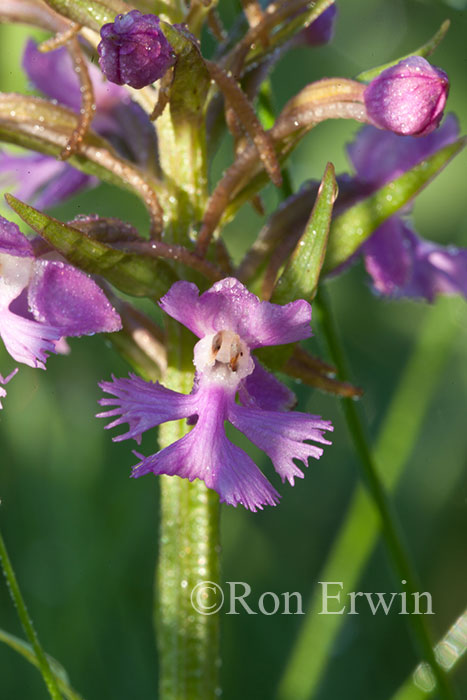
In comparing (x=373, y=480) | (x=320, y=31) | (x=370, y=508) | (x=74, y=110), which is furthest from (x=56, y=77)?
(x=370, y=508)

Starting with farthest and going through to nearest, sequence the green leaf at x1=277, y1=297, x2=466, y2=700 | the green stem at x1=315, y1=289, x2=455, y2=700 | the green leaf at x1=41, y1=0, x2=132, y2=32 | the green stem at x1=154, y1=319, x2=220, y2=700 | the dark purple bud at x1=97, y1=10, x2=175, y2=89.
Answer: the green leaf at x1=277, y1=297, x2=466, y2=700 → the green stem at x1=315, y1=289, x2=455, y2=700 → the green stem at x1=154, y1=319, x2=220, y2=700 → the green leaf at x1=41, y1=0, x2=132, y2=32 → the dark purple bud at x1=97, y1=10, x2=175, y2=89

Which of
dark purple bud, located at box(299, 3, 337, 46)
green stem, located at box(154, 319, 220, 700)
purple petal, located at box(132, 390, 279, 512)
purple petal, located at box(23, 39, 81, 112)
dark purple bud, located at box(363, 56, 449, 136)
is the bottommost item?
green stem, located at box(154, 319, 220, 700)

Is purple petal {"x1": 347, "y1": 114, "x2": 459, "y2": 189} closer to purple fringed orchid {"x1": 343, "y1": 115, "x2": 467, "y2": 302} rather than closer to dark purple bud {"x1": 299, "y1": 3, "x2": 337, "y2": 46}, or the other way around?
purple fringed orchid {"x1": 343, "y1": 115, "x2": 467, "y2": 302}

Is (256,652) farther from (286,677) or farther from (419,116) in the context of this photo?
(419,116)

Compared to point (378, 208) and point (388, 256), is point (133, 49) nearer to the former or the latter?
point (378, 208)

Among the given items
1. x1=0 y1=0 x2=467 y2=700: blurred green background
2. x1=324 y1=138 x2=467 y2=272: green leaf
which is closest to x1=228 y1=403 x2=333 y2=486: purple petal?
x1=324 y1=138 x2=467 y2=272: green leaf

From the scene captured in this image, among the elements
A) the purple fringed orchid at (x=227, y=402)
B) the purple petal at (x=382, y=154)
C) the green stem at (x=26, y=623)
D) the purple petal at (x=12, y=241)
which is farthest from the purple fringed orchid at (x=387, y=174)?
the green stem at (x=26, y=623)
